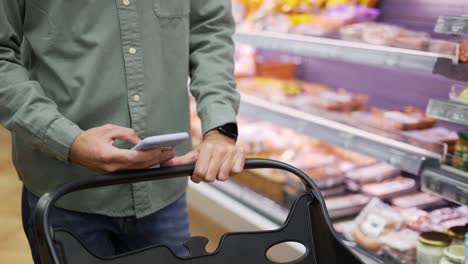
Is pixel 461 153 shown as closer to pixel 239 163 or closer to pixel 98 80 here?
pixel 239 163

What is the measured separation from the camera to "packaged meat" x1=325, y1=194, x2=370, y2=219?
255 centimetres

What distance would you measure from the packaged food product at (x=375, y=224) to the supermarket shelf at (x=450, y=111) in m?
0.49

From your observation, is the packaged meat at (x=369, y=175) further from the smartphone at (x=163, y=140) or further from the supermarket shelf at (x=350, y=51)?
the smartphone at (x=163, y=140)

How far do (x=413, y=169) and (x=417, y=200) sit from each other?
0.42 meters

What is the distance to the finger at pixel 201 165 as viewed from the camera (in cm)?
→ 111

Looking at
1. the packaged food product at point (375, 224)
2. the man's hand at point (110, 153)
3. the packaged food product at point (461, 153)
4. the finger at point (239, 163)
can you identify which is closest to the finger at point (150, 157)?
the man's hand at point (110, 153)

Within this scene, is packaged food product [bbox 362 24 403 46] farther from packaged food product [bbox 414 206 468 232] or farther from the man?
the man

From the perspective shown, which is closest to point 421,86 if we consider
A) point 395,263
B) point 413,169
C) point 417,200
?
point 417,200

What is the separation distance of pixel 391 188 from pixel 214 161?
1607mm

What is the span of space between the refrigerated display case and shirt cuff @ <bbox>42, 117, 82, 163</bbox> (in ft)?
4.05

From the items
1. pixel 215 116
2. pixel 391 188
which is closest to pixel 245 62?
pixel 391 188

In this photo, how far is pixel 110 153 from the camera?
1.08 meters

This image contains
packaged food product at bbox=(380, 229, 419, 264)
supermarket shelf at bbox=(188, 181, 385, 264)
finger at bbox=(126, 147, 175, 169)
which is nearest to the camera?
finger at bbox=(126, 147, 175, 169)

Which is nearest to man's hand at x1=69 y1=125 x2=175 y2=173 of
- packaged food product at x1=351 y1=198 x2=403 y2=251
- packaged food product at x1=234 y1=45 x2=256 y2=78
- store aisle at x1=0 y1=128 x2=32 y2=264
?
packaged food product at x1=351 y1=198 x2=403 y2=251
